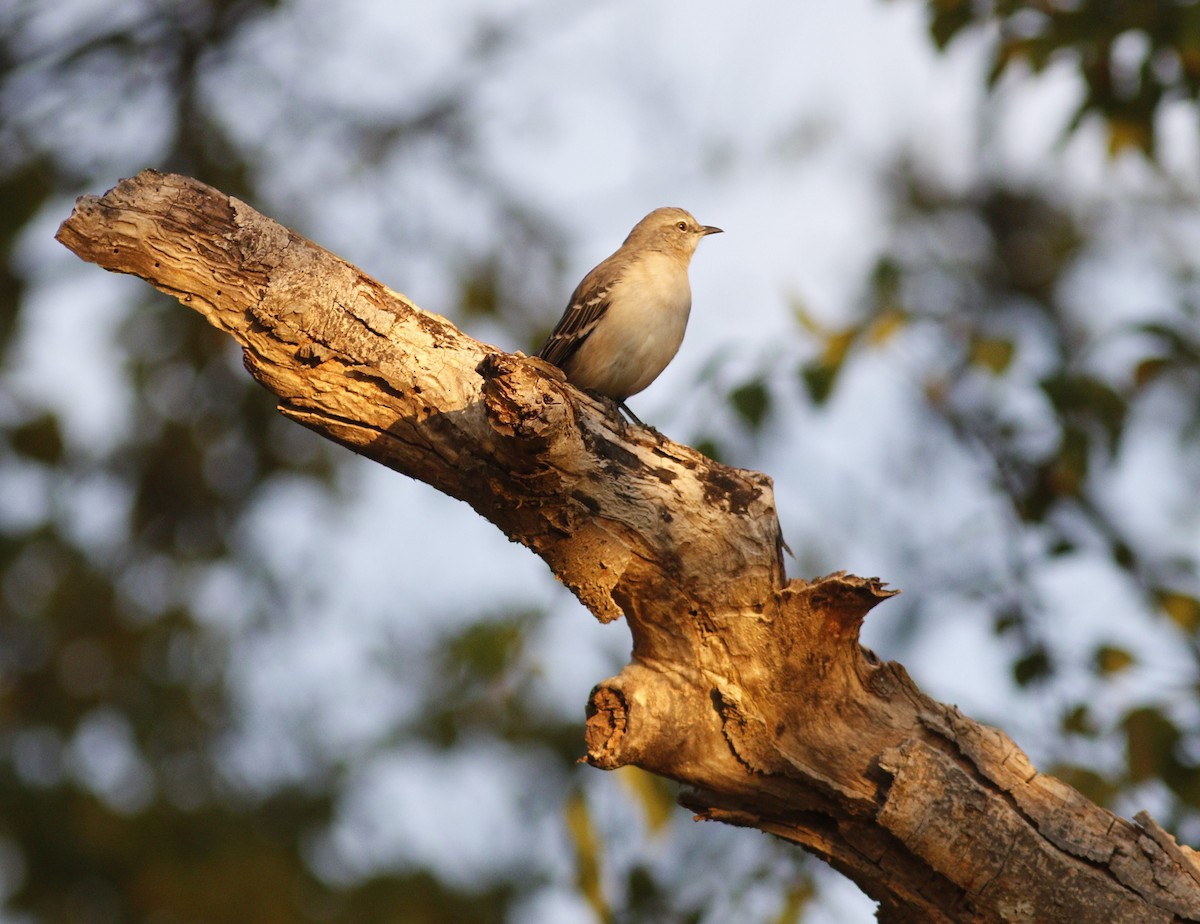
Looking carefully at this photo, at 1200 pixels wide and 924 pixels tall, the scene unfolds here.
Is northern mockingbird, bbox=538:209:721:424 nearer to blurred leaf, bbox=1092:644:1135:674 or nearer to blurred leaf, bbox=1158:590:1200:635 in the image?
blurred leaf, bbox=1092:644:1135:674

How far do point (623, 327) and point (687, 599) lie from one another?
9.84 feet

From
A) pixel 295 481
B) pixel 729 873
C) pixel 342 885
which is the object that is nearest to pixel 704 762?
pixel 729 873

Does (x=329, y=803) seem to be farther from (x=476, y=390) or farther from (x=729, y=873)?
(x=476, y=390)

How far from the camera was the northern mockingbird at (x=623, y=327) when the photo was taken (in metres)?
6.94

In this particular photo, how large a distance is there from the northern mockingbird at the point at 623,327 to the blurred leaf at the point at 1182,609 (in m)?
2.84

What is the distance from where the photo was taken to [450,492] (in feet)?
13.6

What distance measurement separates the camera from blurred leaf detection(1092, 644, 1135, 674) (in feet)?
18.5

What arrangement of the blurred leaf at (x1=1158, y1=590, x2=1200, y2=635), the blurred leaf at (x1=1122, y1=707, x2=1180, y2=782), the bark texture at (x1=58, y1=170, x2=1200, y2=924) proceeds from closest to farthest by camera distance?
the bark texture at (x1=58, y1=170, x2=1200, y2=924), the blurred leaf at (x1=1122, y1=707, x2=1180, y2=782), the blurred leaf at (x1=1158, y1=590, x2=1200, y2=635)

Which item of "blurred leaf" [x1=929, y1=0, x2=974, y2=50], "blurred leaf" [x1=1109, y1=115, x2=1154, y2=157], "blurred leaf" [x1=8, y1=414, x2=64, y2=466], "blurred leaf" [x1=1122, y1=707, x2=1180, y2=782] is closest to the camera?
"blurred leaf" [x1=1122, y1=707, x2=1180, y2=782]

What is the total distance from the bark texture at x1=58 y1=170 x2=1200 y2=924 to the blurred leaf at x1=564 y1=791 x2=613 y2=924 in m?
1.40

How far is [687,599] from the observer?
13.8ft

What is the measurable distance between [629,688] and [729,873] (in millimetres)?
2927

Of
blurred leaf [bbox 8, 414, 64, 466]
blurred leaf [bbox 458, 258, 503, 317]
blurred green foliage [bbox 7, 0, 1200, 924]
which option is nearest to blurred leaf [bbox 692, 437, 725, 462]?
blurred green foliage [bbox 7, 0, 1200, 924]

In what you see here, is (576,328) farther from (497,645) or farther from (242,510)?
(242,510)
